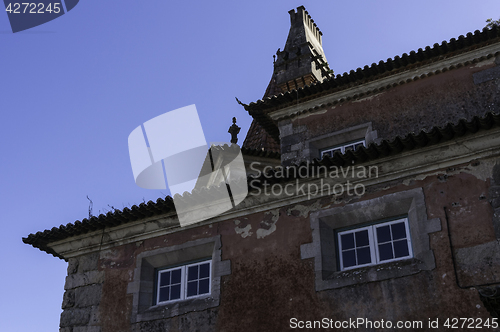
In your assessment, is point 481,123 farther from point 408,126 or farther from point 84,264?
point 84,264

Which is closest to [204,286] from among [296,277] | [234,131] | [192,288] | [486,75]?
[192,288]

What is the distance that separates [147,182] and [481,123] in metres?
9.66

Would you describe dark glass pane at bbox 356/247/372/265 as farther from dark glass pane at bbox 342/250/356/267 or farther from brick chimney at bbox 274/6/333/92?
brick chimney at bbox 274/6/333/92

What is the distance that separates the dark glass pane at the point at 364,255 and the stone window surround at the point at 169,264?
210cm

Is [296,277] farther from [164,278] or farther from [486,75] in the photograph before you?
[486,75]

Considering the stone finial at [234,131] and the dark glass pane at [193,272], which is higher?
the stone finial at [234,131]

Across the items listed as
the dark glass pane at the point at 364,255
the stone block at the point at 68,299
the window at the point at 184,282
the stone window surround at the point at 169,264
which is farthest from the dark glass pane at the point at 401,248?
the stone block at the point at 68,299

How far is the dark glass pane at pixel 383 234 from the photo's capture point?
8383 mm

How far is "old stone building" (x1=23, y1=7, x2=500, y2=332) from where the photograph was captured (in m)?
7.72

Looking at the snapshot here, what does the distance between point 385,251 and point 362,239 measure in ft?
1.47

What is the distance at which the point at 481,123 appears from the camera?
310 inches

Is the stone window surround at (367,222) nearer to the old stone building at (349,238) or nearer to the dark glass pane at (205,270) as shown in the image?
the old stone building at (349,238)

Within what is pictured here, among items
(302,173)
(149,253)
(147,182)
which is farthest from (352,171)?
(147,182)

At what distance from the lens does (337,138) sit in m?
11.9
